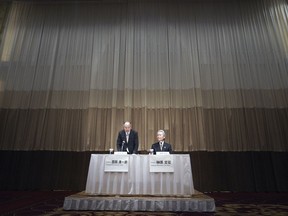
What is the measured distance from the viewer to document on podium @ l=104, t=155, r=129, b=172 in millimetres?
2973

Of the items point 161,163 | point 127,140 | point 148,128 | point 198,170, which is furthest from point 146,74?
point 161,163

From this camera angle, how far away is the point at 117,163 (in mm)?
2988

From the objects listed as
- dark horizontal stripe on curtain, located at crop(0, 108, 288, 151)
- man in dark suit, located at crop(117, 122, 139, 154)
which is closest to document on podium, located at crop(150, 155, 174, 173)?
man in dark suit, located at crop(117, 122, 139, 154)

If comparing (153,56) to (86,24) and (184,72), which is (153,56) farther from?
(86,24)

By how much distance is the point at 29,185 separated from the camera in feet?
18.6

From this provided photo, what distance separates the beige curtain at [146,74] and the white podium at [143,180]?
269cm

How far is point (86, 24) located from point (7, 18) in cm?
237

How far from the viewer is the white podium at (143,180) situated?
9.70 ft

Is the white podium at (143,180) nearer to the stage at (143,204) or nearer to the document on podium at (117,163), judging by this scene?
the document on podium at (117,163)

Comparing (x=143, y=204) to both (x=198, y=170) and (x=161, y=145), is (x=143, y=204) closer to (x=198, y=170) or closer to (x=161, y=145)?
(x=161, y=145)

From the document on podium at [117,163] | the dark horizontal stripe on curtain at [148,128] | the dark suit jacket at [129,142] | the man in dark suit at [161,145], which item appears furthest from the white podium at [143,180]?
the dark horizontal stripe on curtain at [148,128]

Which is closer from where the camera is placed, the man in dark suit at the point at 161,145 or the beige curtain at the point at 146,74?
the man in dark suit at the point at 161,145

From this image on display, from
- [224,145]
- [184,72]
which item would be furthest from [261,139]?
[184,72]

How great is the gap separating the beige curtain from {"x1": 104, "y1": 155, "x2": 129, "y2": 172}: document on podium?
2735mm
